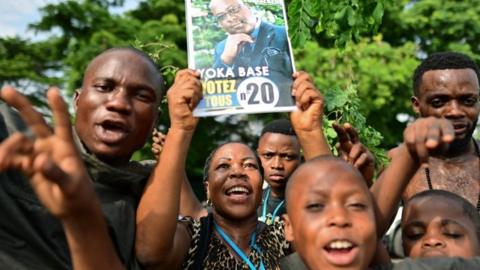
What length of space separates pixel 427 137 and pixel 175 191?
94 cm

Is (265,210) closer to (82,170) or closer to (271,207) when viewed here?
(271,207)

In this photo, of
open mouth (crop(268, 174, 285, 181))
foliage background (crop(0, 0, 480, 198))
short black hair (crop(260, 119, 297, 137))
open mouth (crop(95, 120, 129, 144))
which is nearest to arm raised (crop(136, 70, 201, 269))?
open mouth (crop(95, 120, 129, 144))

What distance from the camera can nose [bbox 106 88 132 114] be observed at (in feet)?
8.60

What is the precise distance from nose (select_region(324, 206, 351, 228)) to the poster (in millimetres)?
488

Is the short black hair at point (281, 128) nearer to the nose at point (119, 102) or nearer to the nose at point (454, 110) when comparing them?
the nose at point (454, 110)

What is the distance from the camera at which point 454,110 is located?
346 cm

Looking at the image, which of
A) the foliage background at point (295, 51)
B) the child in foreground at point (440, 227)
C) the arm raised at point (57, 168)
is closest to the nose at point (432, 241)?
the child in foreground at point (440, 227)

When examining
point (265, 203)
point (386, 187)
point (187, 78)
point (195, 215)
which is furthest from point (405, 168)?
point (265, 203)

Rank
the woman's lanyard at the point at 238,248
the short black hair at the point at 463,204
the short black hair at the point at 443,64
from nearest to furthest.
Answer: the short black hair at the point at 463,204 → the woman's lanyard at the point at 238,248 → the short black hair at the point at 443,64

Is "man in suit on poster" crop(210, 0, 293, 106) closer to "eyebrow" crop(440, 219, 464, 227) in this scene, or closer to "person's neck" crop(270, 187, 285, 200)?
"eyebrow" crop(440, 219, 464, 227)

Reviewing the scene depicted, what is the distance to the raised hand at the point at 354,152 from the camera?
2.96 metres

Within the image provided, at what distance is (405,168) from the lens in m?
2.65

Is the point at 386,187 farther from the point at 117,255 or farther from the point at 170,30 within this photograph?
the point at 170,30

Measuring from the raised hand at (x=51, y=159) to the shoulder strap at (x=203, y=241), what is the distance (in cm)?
122
